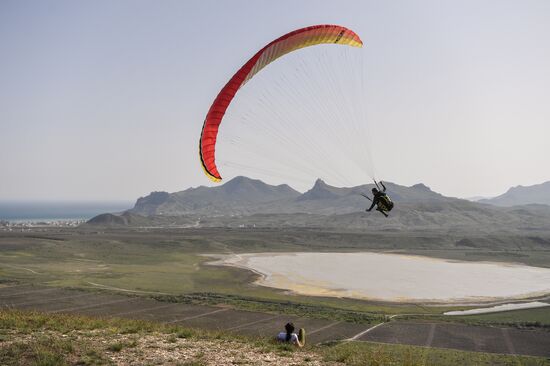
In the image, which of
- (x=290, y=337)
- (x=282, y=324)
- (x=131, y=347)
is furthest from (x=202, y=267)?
(x=131, y=347)

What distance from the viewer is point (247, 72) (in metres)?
16.8

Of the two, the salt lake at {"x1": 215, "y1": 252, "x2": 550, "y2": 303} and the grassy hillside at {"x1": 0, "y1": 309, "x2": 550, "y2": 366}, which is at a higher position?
the grassy hillside at {"x1": 0, "y1": 309, "x2": 550, "y2": 366}

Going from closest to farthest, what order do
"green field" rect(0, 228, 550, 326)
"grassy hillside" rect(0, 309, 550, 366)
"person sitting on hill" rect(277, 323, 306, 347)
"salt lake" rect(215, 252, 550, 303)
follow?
"grassy hillside" rect(0, 309, 550, 366) < "person sitting on hill" rect(277, 323, 306, 347) < "green field" rect(0, 228, 550, 326) < "salt lake" rect(215, 252, 550, 303)

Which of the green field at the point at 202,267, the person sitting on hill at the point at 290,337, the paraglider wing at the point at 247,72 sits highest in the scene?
the paraglider wing at the point at 247,72

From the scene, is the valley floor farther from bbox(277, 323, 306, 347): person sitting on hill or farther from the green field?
bbox(277, 323, 306, 347): person sitting on hill

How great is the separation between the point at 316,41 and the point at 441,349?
51.4 ft

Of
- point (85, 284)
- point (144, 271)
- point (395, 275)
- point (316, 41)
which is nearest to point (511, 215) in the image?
point (395, 275)

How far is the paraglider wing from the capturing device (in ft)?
54.6

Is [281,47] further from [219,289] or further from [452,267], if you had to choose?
[452,267]

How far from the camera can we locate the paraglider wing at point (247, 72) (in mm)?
16656

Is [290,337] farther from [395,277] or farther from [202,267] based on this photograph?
[202,267]

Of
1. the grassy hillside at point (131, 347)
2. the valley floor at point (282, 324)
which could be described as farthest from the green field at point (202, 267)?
the grassy hillside at point (131, 347)

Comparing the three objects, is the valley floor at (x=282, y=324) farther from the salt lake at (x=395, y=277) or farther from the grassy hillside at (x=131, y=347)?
the salt lake at (x=395, y=277)

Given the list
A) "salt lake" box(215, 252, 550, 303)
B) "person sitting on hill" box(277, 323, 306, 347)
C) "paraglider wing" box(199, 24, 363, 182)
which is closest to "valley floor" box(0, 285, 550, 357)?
"person sitting on hill" box(277, 323, 306, 347)
